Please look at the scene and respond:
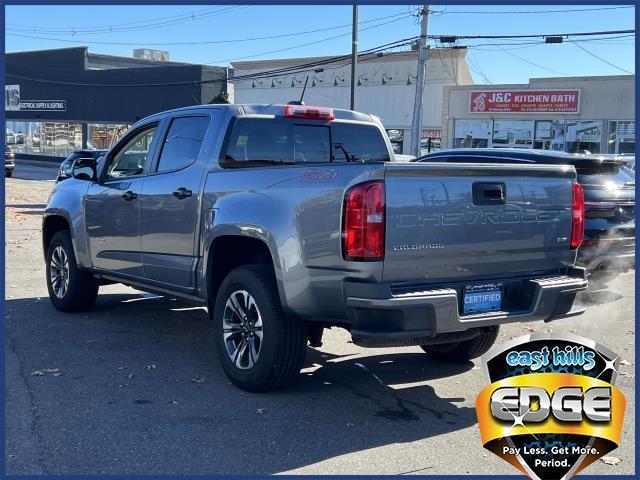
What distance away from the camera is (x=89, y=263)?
7.62 m

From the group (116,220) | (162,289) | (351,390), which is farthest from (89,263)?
(351,390)

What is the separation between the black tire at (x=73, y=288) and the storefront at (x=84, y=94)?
3555 centimetres

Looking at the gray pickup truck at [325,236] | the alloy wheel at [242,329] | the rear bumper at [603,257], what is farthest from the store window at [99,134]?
the alloy wheel at [242,329]

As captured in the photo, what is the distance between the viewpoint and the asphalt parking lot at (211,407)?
441 cm

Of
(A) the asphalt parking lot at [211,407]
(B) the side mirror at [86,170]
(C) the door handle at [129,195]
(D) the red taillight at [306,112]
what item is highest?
(D) the red taillight at [306,112]

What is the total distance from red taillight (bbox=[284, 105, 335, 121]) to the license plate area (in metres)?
2.35

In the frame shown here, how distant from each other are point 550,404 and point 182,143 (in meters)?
3.92

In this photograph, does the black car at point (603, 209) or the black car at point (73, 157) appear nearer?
the black car at point (603, 209)

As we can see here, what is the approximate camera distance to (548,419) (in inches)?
156

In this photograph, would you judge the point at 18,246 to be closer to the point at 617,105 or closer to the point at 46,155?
the point at 617,105

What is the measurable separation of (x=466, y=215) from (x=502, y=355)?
1165 mm

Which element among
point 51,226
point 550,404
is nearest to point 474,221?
point 550,404

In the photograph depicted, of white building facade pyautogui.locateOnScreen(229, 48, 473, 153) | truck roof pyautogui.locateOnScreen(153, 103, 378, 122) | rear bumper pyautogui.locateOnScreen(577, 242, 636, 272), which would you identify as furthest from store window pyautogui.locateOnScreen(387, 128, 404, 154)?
truck roof pyautogui.locateOnScreen(153, 103, 378, 122)

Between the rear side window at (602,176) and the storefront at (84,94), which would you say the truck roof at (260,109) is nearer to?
the rear side window at (602,176)
